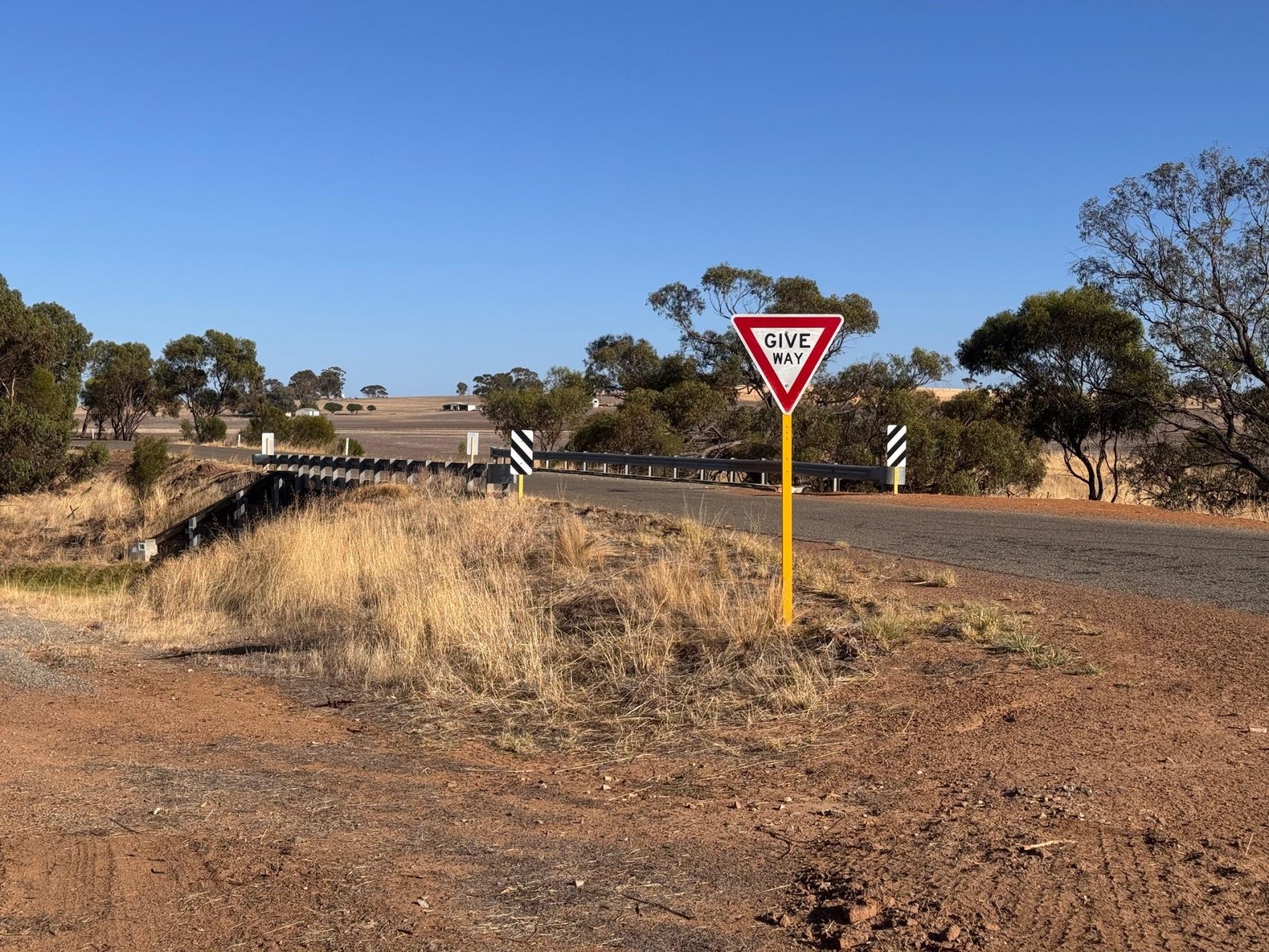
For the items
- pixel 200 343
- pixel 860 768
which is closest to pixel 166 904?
pixel 860 768

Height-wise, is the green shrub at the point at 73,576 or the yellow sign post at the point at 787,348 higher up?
the yellow sign post at the point at 787,348

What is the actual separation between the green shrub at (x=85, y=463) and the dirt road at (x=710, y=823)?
29573mm

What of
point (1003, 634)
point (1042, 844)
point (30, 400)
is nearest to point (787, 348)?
point (1003, 634)

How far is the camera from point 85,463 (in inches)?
1439

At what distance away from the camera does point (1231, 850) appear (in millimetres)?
4895

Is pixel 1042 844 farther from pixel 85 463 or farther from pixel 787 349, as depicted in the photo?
pixel 85 463

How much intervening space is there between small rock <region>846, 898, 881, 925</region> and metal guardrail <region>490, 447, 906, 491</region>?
1869 cm

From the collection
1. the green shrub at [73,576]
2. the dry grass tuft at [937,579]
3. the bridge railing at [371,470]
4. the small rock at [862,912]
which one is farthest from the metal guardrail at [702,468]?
the small rock at [862,912]

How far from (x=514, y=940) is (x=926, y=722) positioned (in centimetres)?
351

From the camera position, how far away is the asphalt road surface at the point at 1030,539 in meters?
11.7

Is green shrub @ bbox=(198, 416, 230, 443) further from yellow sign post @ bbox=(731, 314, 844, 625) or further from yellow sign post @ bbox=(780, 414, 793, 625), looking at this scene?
yellow sign post @ bbox=(731, 314, 844, 625)

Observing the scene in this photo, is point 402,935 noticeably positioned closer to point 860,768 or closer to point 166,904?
point 166,904

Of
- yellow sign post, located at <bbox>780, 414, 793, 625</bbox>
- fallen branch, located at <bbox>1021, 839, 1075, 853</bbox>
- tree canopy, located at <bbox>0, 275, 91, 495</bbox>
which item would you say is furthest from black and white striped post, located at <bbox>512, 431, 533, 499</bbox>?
tree canopy, located at <bbox>0, 275, 91, 495</bbox>

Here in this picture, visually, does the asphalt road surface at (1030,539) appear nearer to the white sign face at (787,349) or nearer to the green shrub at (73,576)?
the white sign face at (787,349)
